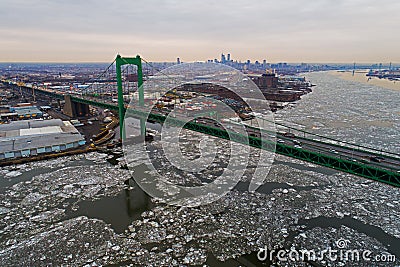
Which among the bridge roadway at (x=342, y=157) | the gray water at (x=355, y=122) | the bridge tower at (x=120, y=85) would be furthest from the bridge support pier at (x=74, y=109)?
the gray water at (x=355, y=122)

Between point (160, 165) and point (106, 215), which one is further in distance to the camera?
point (160, 165)

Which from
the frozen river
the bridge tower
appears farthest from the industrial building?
the bridge tower

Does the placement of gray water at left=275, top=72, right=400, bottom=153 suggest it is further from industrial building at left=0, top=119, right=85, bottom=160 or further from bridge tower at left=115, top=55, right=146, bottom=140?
industrial building at left=0, top=119, right=85, bottom=160

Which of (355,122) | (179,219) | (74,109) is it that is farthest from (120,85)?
(355,122)

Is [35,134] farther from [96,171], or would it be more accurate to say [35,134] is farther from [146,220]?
[146,220]

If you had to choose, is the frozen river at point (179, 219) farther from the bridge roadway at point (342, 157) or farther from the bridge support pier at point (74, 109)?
the bridge support pier at point (74, 109)

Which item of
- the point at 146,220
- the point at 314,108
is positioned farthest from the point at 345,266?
the point at 314,108
